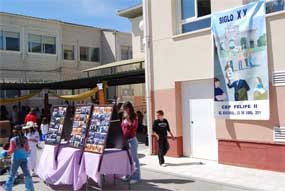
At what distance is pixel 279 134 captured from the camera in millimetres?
10523

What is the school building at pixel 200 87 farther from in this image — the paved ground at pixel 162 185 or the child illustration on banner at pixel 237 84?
the paved ground at pixel 162 185

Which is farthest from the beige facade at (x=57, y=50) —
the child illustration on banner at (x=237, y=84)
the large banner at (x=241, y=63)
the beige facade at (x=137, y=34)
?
the child illustration on banner at (x=237, y=84)

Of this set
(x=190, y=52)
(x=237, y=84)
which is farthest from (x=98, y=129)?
(x=190, y=52)

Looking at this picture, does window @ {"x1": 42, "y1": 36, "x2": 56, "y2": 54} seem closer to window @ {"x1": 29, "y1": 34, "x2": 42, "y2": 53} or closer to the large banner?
window @ {"x1": 29, "y1": 34, "x2": 42, "y2": 53}

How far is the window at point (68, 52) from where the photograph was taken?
119ft

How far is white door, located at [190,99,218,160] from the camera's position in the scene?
42.0ft

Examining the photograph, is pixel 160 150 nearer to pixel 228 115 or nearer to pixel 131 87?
pixel 228 115

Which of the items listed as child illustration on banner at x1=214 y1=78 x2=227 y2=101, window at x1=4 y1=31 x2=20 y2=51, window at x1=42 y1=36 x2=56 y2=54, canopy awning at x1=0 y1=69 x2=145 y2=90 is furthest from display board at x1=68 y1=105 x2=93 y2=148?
window at x1=42 y1=36 x2=56 y2=54

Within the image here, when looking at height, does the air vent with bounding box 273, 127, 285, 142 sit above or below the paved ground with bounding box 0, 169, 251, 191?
above

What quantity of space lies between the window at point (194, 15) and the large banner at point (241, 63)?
30.7 inches

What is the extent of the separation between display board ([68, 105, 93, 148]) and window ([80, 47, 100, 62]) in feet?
92.1

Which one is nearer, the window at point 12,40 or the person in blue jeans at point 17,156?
the person in blue jeans at point 17,156

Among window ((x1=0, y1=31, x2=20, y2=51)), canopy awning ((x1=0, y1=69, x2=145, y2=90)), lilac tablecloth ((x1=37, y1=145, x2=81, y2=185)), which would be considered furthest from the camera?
window ((x1=0, y1=31, x2=20, y2=51))

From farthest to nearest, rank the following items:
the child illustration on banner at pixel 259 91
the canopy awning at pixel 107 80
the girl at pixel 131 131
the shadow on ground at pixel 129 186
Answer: the canopy awning at pixel 107 80 < the child illustration on banner at pixel 259 91 < the girl at pixel 131 131 < the shadow on ground at pixel 129 186
